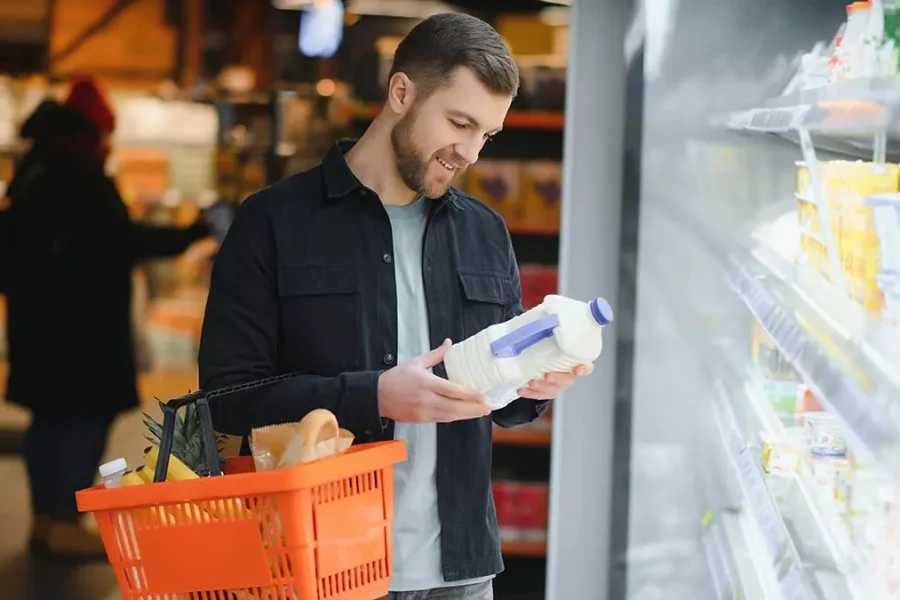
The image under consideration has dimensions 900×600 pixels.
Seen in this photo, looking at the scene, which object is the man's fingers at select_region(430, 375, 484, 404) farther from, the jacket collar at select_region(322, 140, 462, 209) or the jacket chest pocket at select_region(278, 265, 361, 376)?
the jacket collar at select_region(322, 140, 462, 209)

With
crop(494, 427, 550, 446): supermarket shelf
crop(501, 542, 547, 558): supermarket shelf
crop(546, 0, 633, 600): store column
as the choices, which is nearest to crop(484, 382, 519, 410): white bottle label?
crop(546, 0, 633, 600): store column

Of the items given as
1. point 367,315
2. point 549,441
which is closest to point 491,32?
point 367,315

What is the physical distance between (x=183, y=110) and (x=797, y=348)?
5226 mm

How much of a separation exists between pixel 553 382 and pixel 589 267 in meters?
1.58

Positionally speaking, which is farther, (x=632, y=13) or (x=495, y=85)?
(x=632, y=13)

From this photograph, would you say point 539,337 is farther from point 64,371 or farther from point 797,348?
point 64,371

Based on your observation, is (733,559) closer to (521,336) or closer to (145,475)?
(521,336)

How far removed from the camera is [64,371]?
573 cm

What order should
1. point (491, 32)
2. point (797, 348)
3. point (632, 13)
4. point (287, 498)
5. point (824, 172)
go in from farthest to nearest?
point (632, 13)
point (824, 172)
point (491, 32)
point (797, 348)
point (287, 498)

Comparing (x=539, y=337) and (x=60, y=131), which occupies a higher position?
(x=60, y=131)

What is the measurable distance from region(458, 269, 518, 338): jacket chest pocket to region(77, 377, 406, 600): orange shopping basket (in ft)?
1.48

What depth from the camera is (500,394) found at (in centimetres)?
208

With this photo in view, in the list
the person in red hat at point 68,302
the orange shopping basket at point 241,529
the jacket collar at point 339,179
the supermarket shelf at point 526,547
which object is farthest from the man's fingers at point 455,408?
the person in red hat at point 68,302

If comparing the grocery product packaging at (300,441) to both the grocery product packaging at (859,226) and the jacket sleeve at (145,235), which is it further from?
the jacket sleeve at (145,235)
